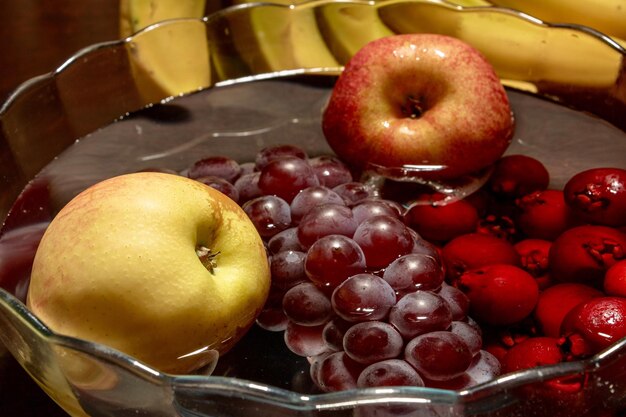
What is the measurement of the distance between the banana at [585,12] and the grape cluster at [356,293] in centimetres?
41

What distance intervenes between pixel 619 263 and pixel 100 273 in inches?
15.7

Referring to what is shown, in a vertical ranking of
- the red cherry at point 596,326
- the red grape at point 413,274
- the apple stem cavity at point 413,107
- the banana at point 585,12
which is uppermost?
the banana at point 585,12

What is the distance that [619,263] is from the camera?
59 centimetres

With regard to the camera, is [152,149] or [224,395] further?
[152,149]

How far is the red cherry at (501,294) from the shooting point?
59 cm

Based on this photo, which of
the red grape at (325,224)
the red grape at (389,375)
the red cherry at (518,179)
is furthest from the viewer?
the red cherry at (518,179)

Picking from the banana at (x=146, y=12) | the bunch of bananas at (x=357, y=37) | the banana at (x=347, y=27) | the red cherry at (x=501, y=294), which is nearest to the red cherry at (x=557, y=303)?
the red cherry at (x=501, y=294)

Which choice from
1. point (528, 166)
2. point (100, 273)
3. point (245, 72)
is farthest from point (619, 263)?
point (245, 72)

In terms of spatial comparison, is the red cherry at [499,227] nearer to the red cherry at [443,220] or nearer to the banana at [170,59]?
the red cherry at [443,220]

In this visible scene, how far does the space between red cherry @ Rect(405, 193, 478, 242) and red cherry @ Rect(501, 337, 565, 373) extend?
0.49 feet

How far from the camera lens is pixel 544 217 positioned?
682 millimetres

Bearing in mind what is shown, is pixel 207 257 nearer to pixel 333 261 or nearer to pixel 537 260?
pixel 333 261

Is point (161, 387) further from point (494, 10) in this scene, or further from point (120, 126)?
point (494, 10)

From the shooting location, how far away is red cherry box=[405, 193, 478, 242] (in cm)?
68
